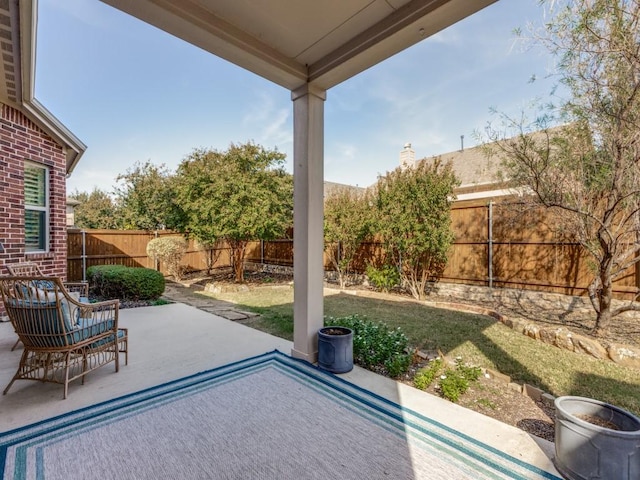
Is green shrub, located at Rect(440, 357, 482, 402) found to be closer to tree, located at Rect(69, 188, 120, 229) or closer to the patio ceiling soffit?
the patio ceiling soffit

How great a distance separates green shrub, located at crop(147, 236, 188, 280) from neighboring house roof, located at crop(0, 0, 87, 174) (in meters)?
3.93

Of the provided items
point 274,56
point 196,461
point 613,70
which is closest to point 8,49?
point 274,56

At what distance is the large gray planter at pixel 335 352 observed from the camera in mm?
3180

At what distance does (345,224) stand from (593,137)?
5.38m

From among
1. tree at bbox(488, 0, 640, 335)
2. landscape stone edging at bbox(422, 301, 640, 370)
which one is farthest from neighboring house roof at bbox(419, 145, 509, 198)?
landscape stone edging at bbox(422, 301, 640, 370)

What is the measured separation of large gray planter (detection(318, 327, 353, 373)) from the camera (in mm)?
3180

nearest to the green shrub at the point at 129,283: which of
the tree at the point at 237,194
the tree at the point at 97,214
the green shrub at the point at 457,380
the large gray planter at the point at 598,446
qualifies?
the tree at the point at 237,194

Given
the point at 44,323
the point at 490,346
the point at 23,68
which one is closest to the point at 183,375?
the point at 44,323

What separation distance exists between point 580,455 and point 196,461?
2.24 meters

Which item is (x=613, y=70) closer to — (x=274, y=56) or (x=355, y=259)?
(x=274, y=56)

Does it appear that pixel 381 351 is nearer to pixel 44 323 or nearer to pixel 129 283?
pixel 44 323

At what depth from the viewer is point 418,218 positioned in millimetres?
6949

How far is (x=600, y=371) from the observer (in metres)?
3.46

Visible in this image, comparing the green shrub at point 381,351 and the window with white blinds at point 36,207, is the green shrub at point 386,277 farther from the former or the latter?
the window with white blinds at point 36,207
